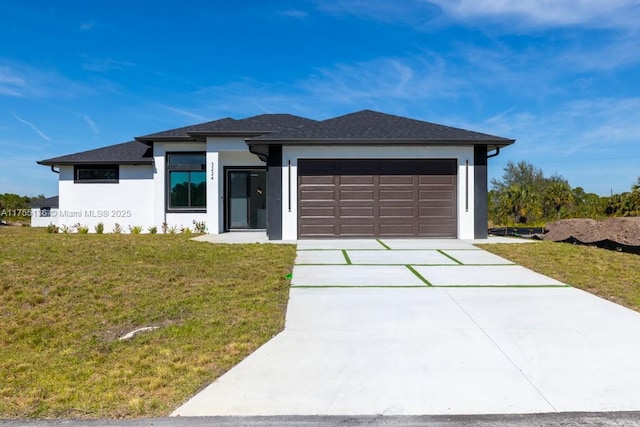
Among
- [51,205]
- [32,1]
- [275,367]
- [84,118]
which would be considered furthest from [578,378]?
[51,205]

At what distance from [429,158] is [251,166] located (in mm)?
6841

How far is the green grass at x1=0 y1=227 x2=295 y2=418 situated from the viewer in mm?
2797

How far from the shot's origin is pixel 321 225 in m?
12.4

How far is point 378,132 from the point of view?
12.7 meters

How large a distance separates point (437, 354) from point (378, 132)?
32.6 ft

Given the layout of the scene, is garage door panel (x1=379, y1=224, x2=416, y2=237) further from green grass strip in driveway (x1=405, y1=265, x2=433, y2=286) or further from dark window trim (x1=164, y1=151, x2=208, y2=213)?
dark window trim (x1=164, y1=151, x2=208, y2=213)

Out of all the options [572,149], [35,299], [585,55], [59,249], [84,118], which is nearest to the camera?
[35,299]

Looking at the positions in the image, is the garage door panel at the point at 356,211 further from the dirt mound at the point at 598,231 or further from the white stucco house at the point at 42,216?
the white stucco house at the point at 42,216

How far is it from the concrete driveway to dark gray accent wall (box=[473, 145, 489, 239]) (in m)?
6.09

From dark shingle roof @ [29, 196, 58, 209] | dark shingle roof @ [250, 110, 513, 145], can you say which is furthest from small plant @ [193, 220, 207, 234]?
dark shingle roof @ [29, 196, 58, 209]

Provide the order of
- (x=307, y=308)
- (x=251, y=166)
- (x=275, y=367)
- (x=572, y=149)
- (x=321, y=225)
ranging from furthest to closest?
(x=572, y=149)
(x=251, y=166)
(x=321, y=225)
(x=307, y=308)
(x=275, y=367)

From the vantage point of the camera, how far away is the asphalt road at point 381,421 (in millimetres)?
2410

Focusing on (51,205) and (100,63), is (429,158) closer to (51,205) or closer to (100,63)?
Answer: (100,63)

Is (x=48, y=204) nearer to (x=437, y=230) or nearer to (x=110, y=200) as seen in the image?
(x=110, y=200)
